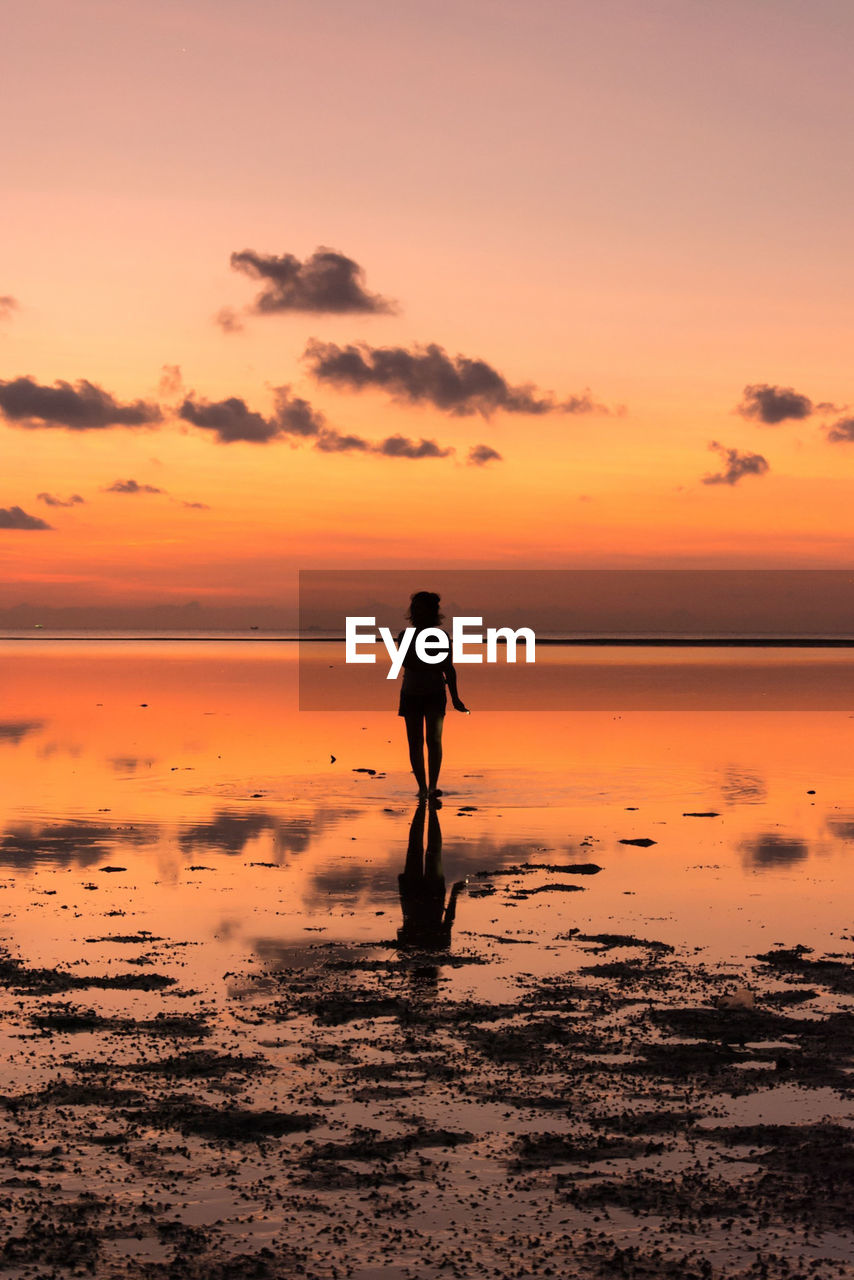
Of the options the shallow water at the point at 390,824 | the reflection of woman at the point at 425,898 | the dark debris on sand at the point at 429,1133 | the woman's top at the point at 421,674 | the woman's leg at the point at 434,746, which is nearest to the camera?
the dark debris on sand at the point at 429,1133

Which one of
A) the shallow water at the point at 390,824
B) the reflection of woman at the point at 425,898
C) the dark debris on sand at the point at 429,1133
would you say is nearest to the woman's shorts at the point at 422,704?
the shallow water at the point at 390,824

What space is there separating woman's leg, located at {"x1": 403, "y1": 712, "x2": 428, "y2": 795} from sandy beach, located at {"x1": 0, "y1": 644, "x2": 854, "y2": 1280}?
1.09m

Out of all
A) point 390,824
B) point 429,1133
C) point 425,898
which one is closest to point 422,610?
point 390,824

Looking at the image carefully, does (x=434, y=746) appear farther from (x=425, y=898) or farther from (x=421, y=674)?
(x=425, y=898)

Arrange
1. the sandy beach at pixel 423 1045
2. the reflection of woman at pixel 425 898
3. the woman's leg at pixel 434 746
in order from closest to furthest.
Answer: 1. the sandy beach at pixel 423 1045
2. the reflection of woman at pixel 425 898
3. the woman's leg at pixel 434 746

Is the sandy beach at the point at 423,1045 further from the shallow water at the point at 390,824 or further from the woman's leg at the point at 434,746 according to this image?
the woman's leg at the point at 434,746

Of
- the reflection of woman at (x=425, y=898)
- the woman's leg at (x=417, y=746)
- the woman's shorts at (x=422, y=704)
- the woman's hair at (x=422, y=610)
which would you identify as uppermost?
the woman's hair at (x=422, y=610)

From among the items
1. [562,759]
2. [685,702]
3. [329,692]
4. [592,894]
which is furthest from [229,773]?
[329,692]

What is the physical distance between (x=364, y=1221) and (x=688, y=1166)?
1470mm

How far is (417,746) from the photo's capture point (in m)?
18.3

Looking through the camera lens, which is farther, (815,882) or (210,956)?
(815,882)

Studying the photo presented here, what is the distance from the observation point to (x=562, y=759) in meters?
23.5

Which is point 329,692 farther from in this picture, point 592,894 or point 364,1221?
point 364,1221

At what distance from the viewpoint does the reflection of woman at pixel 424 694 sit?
58.3 feet
